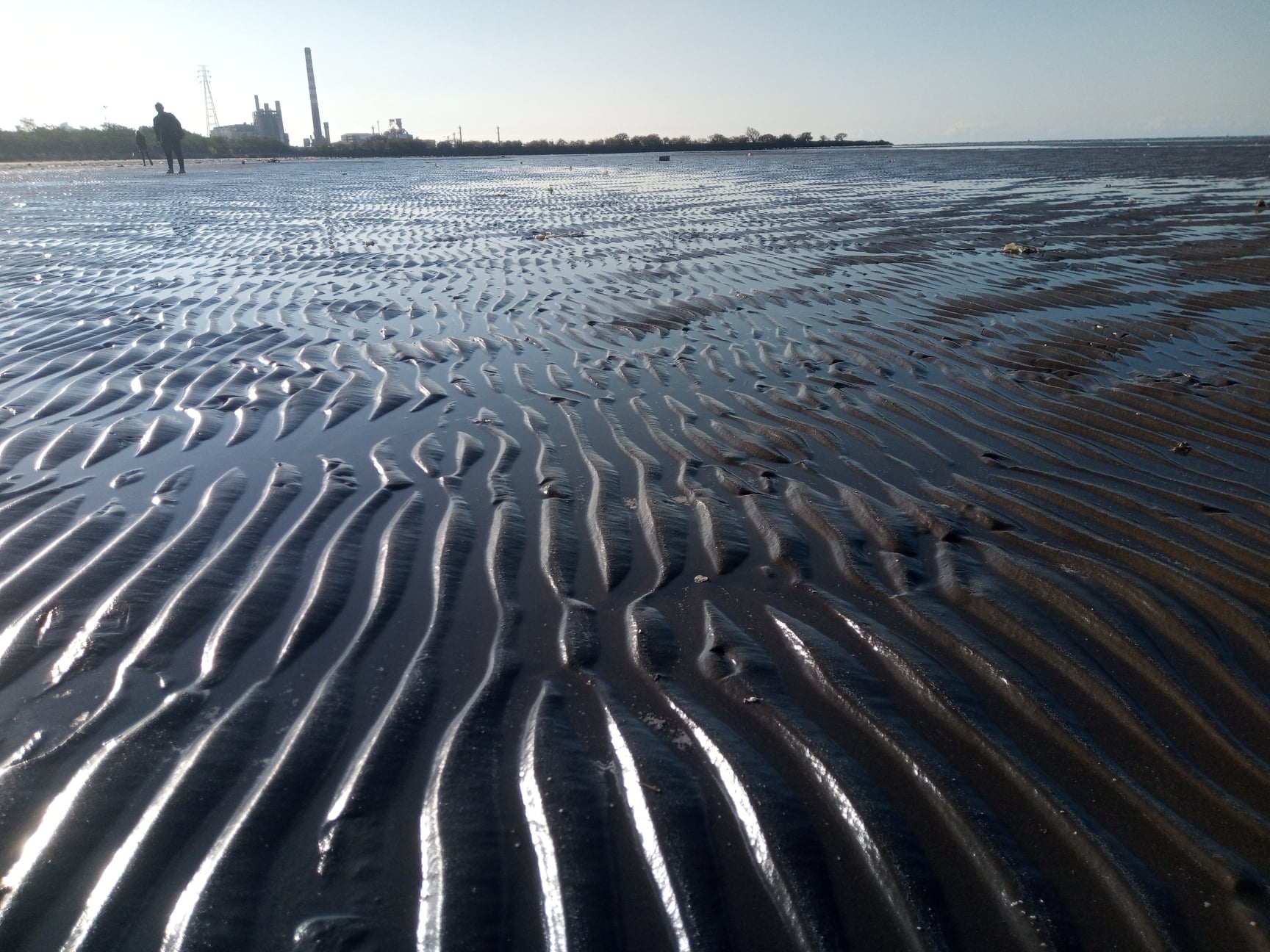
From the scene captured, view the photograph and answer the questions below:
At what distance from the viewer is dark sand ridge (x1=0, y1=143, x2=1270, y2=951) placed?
2.20 m

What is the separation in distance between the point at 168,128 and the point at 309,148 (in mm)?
46906

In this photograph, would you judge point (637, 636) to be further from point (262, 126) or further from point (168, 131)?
point (262, 126)

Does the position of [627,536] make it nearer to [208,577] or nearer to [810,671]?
[810,671]

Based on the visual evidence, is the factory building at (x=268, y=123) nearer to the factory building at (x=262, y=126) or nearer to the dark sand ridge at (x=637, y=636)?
the factory building at (x=262, y=126)

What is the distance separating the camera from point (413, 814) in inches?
96.3

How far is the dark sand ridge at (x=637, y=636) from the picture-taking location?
220 cm

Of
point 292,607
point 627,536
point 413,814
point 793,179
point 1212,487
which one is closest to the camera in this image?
point 413,814

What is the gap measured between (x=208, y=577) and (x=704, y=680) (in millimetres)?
2342

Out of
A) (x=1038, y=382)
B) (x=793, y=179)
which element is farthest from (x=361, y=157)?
(x=1038, y=382)

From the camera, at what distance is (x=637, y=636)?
3330 mm

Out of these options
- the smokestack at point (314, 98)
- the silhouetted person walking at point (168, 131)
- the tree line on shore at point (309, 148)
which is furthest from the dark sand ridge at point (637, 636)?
the smokestack at point (314, 98)

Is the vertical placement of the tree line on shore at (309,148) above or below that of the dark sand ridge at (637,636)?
above

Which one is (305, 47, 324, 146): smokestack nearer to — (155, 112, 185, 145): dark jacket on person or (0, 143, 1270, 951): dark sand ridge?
(155, 112, 185, 145): dark jacket on person

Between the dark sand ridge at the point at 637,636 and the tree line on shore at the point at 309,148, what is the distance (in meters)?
63.2
